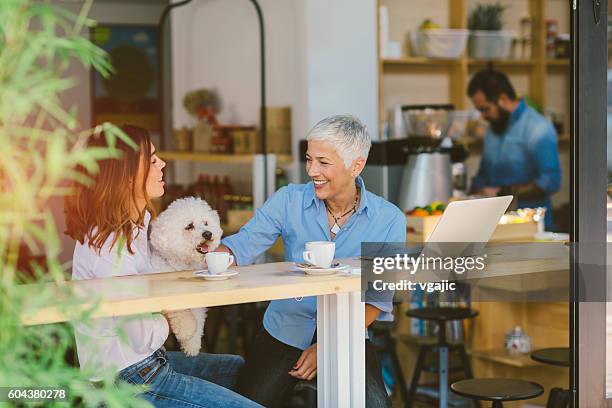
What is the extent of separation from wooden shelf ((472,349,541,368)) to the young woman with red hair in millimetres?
2013

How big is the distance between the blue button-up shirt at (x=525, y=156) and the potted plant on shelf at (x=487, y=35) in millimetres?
666

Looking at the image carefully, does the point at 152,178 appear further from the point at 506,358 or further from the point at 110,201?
the point at 506,358

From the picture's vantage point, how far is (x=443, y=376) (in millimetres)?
4031

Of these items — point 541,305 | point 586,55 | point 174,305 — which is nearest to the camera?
point 174,305

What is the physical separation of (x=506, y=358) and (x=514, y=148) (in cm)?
157

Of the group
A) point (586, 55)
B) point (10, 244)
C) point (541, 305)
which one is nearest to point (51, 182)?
point (10, 244)

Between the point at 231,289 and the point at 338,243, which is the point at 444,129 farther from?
the point at 231,289

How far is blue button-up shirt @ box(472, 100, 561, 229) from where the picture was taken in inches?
210

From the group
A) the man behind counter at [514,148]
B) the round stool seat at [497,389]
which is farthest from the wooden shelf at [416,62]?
the round stool seat at [497,389]

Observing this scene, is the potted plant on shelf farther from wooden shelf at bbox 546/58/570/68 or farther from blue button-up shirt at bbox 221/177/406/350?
blue button-up shirt at bbox 221/177/406/350

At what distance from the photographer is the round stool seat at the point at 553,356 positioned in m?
3.73

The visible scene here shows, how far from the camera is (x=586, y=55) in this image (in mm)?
2980

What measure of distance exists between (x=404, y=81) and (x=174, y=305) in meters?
4.03

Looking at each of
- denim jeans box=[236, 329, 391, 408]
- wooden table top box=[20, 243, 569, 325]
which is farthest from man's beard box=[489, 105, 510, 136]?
wooden table top box=[20, 243, 569, 325]
